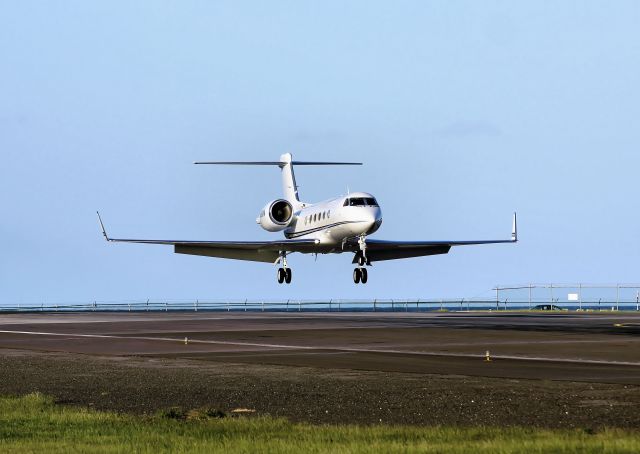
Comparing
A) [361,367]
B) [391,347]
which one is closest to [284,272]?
[391,347]

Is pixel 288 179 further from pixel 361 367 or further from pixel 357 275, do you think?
pixel 361 367

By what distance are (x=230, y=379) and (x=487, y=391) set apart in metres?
4.72

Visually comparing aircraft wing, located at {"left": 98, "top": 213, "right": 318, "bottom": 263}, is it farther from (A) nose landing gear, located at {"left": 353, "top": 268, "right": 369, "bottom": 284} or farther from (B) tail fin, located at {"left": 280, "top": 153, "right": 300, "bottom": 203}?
(B) tail fin, located at {"left": 280, "top": 153, "right": 300, "bottom": 203}

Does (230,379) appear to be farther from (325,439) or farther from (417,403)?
(325,439)

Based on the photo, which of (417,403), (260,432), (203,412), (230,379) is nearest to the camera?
(260,432)

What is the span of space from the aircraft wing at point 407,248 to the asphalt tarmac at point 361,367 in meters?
28.9

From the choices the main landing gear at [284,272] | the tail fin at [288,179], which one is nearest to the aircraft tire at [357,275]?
the main landing gear at [284,272]

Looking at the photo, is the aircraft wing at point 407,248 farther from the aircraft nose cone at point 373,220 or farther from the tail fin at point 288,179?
the tail fin at point 288,179

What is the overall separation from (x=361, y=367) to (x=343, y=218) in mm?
37725

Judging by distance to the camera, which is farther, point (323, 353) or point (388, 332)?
point (388, 332)

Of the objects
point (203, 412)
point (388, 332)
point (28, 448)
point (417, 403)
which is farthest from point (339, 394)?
point (388, 332)

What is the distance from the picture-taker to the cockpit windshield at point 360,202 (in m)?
57.2

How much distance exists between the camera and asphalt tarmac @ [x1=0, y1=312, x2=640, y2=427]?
13.7 m

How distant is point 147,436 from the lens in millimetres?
11320
